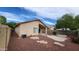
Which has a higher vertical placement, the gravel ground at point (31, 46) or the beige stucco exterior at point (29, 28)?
the beige stucco exterior at point (29, 28)

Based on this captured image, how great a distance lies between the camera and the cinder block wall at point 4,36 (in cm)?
239

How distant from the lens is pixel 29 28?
95.0 inches

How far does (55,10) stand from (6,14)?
0.51m

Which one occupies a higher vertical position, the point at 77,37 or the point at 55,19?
the point at 55,19

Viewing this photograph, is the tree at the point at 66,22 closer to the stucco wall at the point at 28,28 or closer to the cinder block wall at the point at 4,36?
the stucco wall at the point at 28,28

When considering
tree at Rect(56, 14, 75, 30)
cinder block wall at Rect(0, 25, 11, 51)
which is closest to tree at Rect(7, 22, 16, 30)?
cinder block wall at Rect(0, 25, 11, 51)

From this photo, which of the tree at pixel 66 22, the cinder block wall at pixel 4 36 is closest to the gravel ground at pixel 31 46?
the cinder block wall at pixel 4 36

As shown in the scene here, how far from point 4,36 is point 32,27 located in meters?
0.30

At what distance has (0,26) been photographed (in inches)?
94.5

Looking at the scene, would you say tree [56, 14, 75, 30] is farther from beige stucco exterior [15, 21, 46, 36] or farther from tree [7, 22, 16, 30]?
tree [7, 22, 16, 30]

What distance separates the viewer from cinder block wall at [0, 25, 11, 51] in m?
2.39
